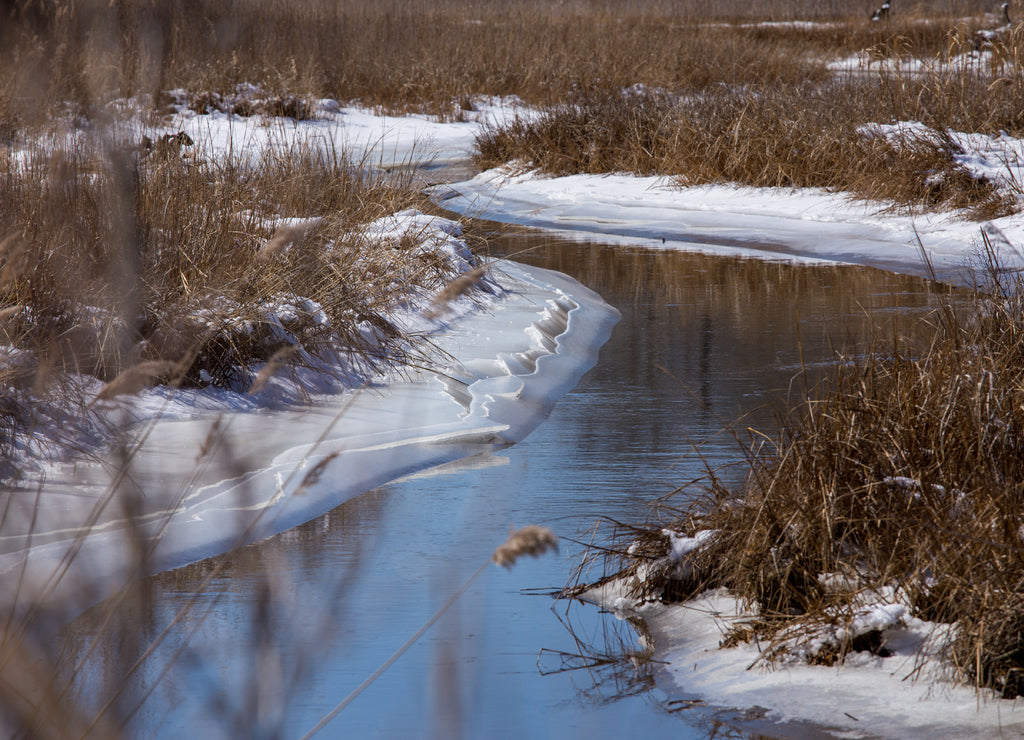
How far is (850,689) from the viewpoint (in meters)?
2.55

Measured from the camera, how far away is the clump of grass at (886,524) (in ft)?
8.21

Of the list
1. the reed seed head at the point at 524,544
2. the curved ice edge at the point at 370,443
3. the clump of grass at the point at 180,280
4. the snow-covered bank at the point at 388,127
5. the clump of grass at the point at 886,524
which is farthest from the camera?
the snow-covered bank at the point at 388,127

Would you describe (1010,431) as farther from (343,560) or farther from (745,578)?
(343,560)

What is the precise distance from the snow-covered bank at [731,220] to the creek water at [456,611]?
11.4 feet

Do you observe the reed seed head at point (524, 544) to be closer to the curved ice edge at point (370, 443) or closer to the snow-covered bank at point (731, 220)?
the curved ice edge at point (370, 443)

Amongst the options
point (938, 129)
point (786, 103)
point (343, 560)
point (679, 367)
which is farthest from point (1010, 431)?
point (786, 103)

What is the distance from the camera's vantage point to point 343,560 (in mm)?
3342

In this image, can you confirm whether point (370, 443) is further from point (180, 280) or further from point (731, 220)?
point (731, 220)

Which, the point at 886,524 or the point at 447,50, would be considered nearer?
the point at 886,524

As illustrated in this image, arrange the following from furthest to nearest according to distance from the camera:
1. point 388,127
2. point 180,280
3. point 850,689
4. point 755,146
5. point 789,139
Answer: point 388,127 → point 755,146 → point 789,139 → point 180,280 → point 850,689

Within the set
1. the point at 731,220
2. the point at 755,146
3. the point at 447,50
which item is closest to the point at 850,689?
the point at 731,220

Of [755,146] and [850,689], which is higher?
[755,146]

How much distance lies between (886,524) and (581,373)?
2.84 meters

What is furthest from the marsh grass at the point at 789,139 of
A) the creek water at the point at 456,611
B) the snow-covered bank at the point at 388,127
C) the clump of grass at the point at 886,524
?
the clump of grass at the point at 886,524
